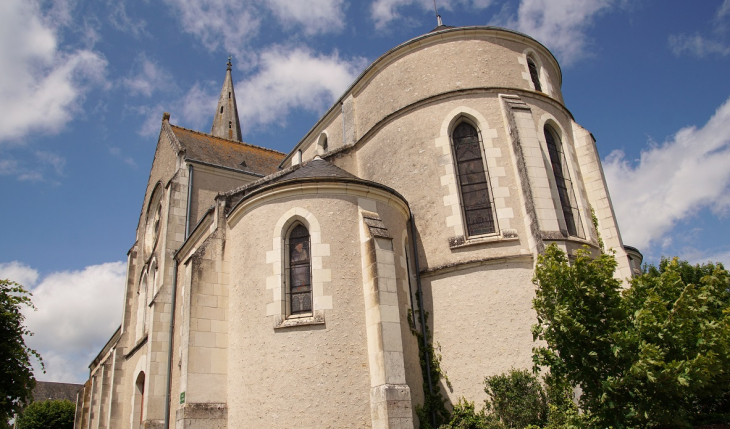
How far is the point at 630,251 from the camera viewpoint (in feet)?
69.8

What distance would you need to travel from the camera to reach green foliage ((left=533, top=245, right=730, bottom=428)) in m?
8.13

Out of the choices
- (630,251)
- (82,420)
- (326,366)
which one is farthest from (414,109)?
(82,420)

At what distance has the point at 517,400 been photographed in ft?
35.0

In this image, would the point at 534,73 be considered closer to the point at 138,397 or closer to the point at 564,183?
the point at 564,183

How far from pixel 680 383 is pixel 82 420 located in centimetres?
2472

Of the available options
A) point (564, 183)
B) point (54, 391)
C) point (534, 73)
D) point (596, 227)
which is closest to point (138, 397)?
point (564, 183)

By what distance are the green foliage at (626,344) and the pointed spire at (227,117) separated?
2847 centimetres

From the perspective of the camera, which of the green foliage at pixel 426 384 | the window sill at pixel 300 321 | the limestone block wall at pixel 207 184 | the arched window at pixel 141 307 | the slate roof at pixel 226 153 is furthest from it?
the slate roof at pixel 226 153

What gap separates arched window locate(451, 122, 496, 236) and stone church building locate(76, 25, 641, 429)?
0.12 feet

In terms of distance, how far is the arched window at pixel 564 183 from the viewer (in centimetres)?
1310

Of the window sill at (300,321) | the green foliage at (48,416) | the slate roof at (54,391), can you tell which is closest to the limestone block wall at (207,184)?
the window sill at (300,321)

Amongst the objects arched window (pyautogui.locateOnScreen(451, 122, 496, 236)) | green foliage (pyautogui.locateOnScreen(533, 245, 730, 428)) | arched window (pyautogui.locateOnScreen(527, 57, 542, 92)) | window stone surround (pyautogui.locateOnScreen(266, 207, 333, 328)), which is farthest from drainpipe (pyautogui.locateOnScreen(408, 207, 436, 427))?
arched window (pyautogui.locateOnScreen(527, 57, 542, 92))

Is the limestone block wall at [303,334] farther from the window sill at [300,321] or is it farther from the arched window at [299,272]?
the arched window at [299,272]

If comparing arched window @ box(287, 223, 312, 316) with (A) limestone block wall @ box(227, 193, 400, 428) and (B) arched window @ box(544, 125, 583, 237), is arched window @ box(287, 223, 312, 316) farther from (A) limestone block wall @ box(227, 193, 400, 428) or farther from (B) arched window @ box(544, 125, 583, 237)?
(B) arched window @ box(544, 125, 583, 237)
